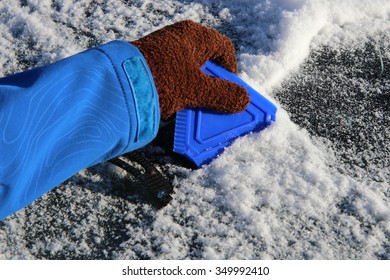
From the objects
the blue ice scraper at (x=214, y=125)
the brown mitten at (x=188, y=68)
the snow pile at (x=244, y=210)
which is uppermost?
the brown mitten at (x=188, y=68)

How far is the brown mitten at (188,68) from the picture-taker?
106cm

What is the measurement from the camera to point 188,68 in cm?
108

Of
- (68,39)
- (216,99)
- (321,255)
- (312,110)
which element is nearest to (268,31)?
(312,110)

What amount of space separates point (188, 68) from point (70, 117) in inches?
10.3

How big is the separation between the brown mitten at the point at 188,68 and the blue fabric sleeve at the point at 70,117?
44 mm

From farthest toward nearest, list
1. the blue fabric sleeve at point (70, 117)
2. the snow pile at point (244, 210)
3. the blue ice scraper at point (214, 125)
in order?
the blue ice scraper at point (214, 125)
the snow pile at point (244, 210)
the blue fabric sleeve at point (70, 117)

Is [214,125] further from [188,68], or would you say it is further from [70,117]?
[70,117]

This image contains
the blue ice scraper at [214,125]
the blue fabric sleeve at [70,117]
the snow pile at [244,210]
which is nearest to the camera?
the blue fabric sleeve at [70,117]

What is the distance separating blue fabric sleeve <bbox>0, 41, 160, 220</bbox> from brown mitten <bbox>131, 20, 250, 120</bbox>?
0.14 feet

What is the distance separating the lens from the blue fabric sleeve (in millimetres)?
880

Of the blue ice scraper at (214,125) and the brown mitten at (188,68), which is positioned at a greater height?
the brown mitten at (188,68)

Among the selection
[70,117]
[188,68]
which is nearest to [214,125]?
[188,68]

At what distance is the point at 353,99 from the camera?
1.27 metres
